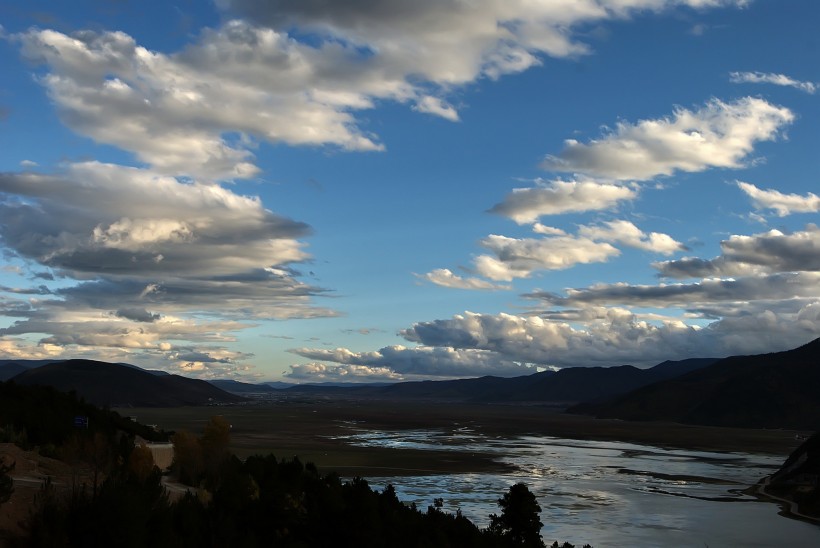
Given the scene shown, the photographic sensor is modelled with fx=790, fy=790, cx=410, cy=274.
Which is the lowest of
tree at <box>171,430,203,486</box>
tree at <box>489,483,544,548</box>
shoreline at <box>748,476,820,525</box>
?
shoreline at <box>748,476,820,525</box>

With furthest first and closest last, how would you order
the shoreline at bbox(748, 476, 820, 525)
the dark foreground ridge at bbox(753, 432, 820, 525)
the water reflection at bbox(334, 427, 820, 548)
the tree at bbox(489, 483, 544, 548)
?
the dark foreground ridge at bbox(753, 432, 820, 525) < the shoreline at bbox(748, 476, 820, 525) < the water reflection at bbox(334, 427, 820, 548) < the tree at bbox(489, 483, 544, 548)

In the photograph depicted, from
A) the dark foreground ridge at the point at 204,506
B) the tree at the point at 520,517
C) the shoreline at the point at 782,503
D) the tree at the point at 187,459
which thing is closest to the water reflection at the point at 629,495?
the shoreline at the point at 782,503

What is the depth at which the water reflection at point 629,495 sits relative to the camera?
Answer: 66.2m

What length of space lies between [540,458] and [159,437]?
6970 cm

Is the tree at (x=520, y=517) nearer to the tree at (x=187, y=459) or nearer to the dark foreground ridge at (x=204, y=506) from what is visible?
the dark foreground ridge at (x=204, y=506)

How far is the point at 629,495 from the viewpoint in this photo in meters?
87.8

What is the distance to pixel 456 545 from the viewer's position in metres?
40.9

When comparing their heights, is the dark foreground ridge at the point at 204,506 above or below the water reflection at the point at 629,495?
above

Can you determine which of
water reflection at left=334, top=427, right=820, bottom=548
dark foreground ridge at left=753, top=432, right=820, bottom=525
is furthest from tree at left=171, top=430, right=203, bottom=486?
dark foreground ridge at left=753, top=432, right=820, bottom=525

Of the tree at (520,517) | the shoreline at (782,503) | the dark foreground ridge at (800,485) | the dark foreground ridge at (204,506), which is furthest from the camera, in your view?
the dark foreground ridge at (800,485)

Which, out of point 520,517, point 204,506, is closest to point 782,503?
point 520,517

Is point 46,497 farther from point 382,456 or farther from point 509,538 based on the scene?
point 382,456

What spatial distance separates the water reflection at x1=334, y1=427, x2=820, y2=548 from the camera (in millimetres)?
66188

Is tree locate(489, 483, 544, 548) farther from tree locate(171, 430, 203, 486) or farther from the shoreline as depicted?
the shoreline
